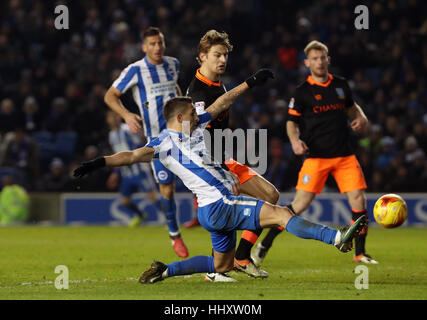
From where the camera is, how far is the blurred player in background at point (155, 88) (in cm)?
908

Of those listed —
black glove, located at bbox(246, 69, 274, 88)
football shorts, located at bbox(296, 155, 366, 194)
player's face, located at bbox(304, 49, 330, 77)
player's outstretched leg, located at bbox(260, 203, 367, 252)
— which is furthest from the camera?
football shorts, located at bbox(296, 155, 366, 194)

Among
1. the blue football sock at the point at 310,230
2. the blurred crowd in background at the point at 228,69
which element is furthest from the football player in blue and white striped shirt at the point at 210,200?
the blurred crowd in background at the point at 228,69

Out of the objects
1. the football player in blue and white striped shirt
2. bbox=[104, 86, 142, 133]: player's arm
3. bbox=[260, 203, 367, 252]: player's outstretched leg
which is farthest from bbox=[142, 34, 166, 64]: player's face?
bbox=[260, 203, 367, 252]: player's outstretched leg

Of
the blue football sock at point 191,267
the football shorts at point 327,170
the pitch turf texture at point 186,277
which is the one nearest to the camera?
the pitch turf texture at point 186,277

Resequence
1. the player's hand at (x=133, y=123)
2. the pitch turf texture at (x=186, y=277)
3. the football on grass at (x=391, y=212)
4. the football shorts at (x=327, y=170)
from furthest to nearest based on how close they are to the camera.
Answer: the football shorts at (x=327, y=170)
the player's hand at (x=133, y=123)
the football on grass at (x=391, y=212)
the pitch turf texture at (x=186, y=277)

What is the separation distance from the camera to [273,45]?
18.1m

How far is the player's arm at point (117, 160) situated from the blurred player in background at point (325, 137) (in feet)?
9.29

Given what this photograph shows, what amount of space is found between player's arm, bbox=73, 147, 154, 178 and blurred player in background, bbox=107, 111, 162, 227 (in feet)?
25.4

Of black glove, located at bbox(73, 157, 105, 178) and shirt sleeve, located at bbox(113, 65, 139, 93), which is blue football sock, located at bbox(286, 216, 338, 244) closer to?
black glove, located at bbox(73, 157, 105, 178)

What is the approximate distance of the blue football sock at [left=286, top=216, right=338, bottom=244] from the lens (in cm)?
612

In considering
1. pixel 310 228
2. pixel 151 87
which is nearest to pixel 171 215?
pixel 151 87

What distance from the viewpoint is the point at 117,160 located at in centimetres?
593

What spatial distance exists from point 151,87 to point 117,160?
336cm

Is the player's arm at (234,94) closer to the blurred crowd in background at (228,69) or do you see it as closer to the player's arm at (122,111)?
the player's arm at (122,111)
